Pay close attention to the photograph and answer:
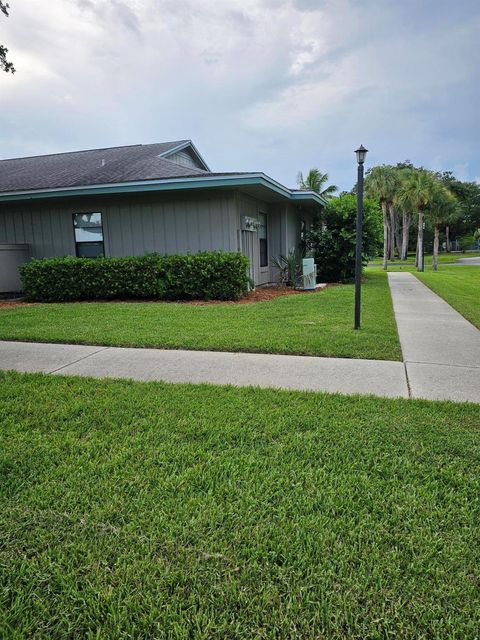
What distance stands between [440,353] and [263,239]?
918 cm

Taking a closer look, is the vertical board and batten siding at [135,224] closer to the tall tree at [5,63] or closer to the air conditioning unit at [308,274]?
the air conditioning unit at [308,274]

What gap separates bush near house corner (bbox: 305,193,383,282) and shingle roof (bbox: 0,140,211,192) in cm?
489

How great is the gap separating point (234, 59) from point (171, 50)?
208cm

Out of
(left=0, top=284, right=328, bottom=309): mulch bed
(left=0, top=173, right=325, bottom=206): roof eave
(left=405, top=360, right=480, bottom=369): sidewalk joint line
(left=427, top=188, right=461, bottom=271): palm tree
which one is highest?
(left=427, top=188, right=461, bottom=271): palm tree

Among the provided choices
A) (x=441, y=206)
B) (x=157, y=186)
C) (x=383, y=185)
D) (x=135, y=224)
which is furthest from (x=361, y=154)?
(x=383, y=185)

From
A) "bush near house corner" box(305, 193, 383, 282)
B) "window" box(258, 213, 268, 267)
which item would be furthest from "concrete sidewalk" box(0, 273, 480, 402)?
"bush near house corner" box(305, 193, 383, 282)

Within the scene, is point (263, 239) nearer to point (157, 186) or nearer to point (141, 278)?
point (157, 186)

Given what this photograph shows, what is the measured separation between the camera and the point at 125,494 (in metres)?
2.32

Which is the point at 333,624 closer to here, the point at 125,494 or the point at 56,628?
the point at 56,628

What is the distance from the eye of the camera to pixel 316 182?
34.0 meters

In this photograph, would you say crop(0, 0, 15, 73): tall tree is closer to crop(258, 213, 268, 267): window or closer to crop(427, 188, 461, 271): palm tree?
crop(258, 213, 268, 267): window

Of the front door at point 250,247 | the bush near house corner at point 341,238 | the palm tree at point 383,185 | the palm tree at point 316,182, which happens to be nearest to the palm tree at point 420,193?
the palm tree at point 383,185

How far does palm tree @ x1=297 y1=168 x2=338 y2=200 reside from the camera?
3397cm

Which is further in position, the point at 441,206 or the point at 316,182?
the point at 316,182
